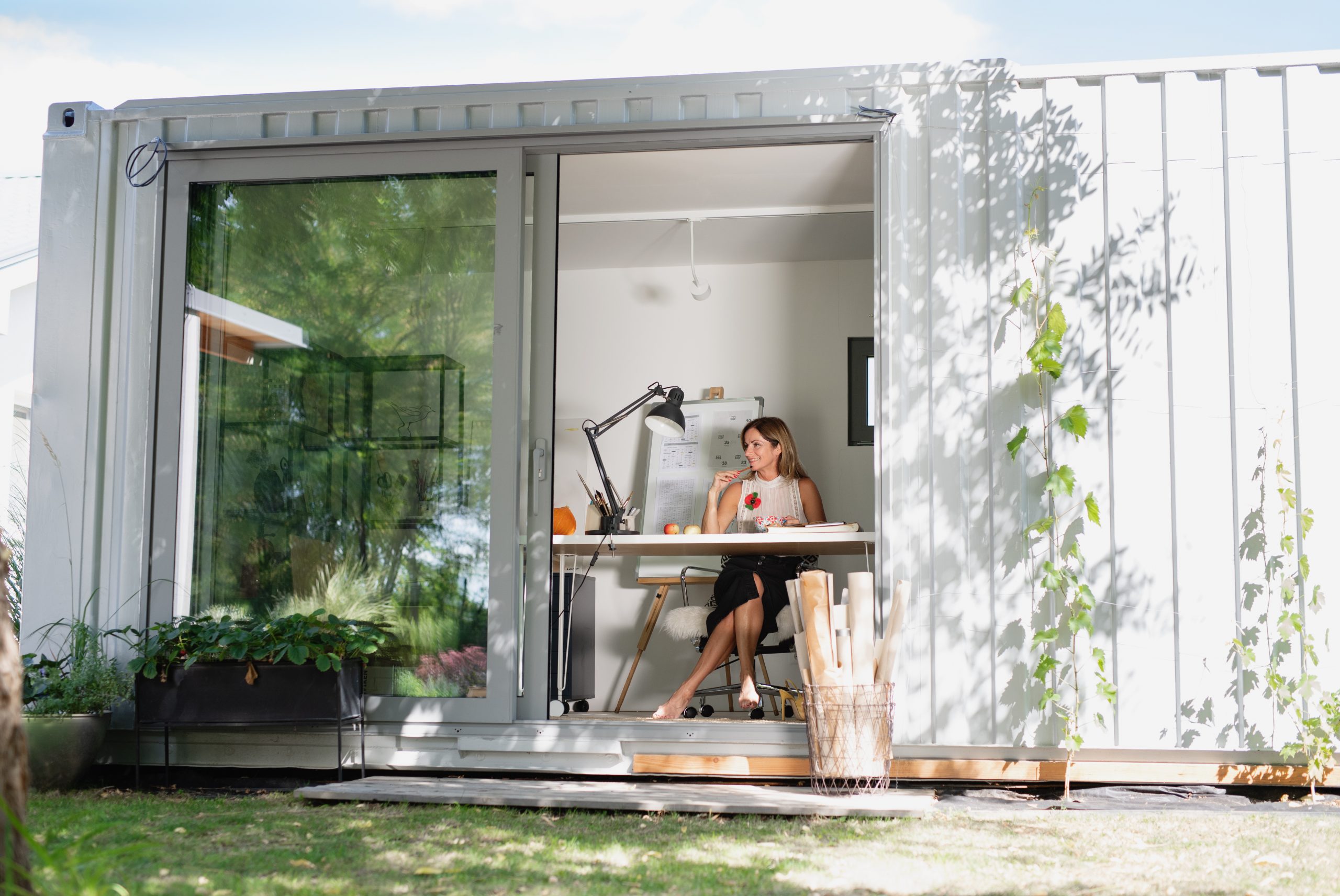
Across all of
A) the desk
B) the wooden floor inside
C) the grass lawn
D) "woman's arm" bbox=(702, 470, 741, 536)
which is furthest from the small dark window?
the grass lawn

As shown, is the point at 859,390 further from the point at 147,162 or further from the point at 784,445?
the point at 147,162

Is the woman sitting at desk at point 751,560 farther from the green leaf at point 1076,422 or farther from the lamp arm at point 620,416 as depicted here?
the green leaf at point 1076,422

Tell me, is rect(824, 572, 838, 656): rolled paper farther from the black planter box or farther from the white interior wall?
the white interior wall

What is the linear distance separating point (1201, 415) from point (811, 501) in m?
2.02

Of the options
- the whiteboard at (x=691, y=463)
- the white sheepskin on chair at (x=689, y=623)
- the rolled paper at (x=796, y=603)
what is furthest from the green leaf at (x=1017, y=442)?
the whiteboard at (x=691, y=463)

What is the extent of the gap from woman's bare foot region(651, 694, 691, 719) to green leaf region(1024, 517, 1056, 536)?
1.66 meters

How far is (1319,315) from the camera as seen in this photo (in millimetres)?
3982

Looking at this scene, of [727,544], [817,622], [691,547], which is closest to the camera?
[817,622]

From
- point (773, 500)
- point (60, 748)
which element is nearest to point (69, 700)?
point (60, 748)

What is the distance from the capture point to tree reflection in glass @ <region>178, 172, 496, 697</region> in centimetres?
418

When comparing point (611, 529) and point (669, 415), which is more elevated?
point (669, 415)

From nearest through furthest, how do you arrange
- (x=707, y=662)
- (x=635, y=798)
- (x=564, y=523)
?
(x=635, y=798) < (x=707, y=662) < (x=564, y=523)

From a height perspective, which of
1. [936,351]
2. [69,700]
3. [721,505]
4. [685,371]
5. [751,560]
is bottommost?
[69,700]

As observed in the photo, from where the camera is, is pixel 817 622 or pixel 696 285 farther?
pixel 696 285
